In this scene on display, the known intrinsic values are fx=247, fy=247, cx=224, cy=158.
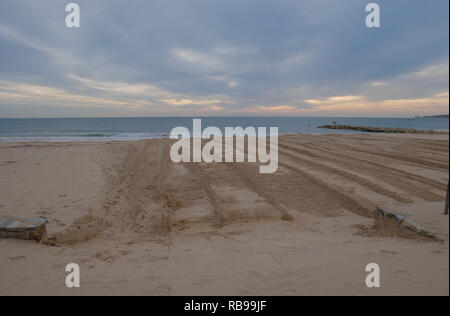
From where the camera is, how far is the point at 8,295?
8.55ft

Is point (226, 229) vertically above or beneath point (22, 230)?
beneath

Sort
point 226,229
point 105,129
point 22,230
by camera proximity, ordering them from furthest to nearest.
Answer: point 105,129 → point 226,229 → point 22,230

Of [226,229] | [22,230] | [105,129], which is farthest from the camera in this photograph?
[105,129]

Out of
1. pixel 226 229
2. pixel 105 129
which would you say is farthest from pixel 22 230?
pixel 105 129

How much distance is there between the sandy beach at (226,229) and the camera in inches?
104

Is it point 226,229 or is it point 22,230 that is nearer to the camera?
point 22,230

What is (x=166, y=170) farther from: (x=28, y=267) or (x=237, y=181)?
(x=28, y=267)

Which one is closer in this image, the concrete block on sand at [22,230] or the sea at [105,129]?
the concrete block on sand at [22,230]

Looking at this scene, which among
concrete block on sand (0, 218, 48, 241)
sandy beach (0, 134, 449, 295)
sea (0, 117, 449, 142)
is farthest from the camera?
sea (0, 117, 449, 142)

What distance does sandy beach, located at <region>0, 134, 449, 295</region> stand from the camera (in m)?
2.63

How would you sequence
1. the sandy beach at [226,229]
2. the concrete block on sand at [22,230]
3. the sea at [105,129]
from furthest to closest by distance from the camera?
the sea at [105,129] → the concrete block on sand at [22,230] → the sandy beach at [226,229]

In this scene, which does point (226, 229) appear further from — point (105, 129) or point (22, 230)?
point (105, 129)

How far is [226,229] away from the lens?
186 inches
